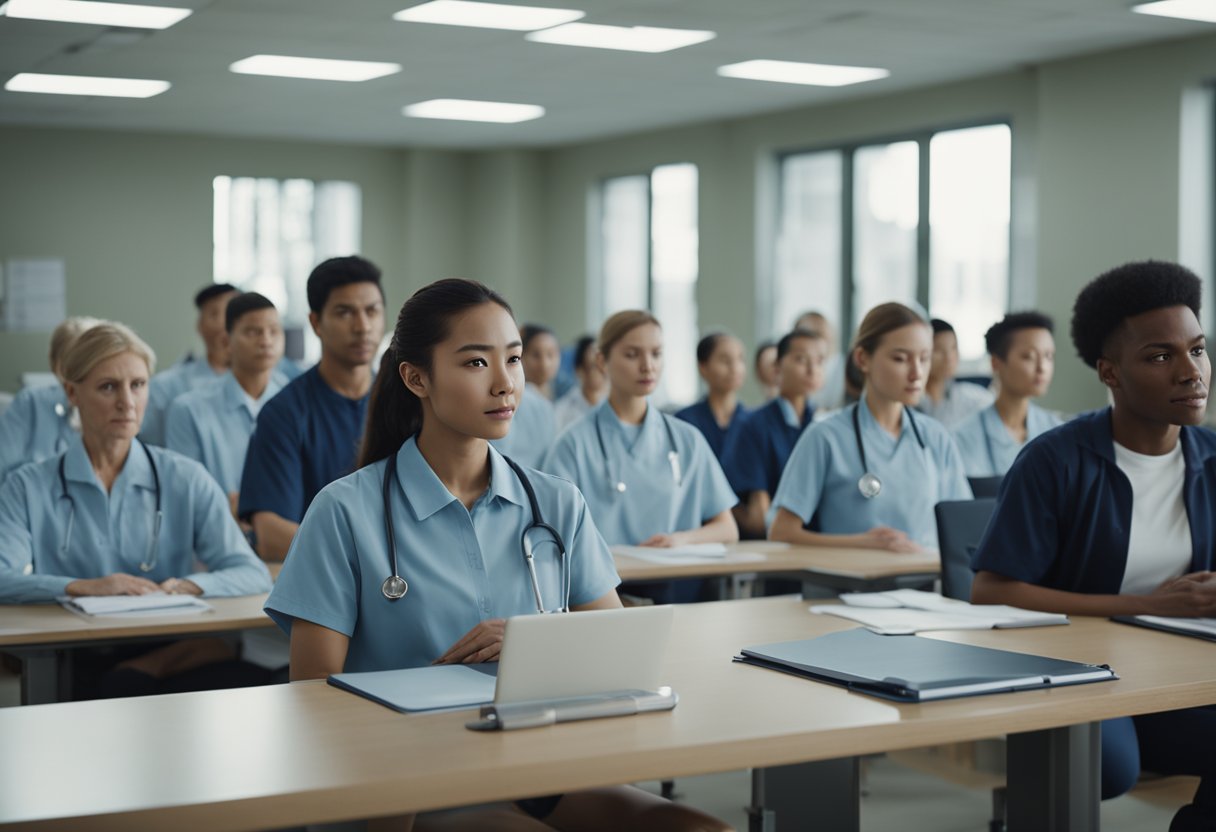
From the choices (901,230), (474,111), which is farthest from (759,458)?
(474,111)

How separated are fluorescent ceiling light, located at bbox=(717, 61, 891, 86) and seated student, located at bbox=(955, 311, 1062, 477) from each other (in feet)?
12.4

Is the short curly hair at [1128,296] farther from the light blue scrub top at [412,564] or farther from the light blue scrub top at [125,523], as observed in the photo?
the light blue scrub top at [125,523]

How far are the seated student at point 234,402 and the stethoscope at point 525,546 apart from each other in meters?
2.90

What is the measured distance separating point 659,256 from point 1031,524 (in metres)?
9.45

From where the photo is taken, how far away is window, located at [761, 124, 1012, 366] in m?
9.45

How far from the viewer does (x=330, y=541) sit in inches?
91.0

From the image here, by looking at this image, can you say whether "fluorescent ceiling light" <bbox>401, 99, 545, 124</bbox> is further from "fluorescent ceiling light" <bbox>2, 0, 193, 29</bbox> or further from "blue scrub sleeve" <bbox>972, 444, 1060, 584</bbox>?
"blue scrub sleeve" <bbox>972, 444, 1060, 584</bbox>

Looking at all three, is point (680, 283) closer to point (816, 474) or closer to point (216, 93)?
point (216, 93)

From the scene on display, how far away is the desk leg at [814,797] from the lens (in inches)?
96.0

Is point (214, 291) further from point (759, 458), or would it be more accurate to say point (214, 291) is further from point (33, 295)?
point (33, 295)

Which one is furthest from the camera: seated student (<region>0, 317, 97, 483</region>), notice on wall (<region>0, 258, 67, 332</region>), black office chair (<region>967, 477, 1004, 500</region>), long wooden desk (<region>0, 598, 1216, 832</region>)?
notice on wall (<region>0, 258, 67, 332</region>)

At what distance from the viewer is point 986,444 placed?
17.4ft

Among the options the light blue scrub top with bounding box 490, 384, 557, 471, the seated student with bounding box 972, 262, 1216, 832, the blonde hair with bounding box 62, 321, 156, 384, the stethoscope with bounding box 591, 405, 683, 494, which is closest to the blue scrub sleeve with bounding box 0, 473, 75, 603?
the blonde hair with bounding box 62, 321, 156, 384

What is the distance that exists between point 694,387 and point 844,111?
277cm
